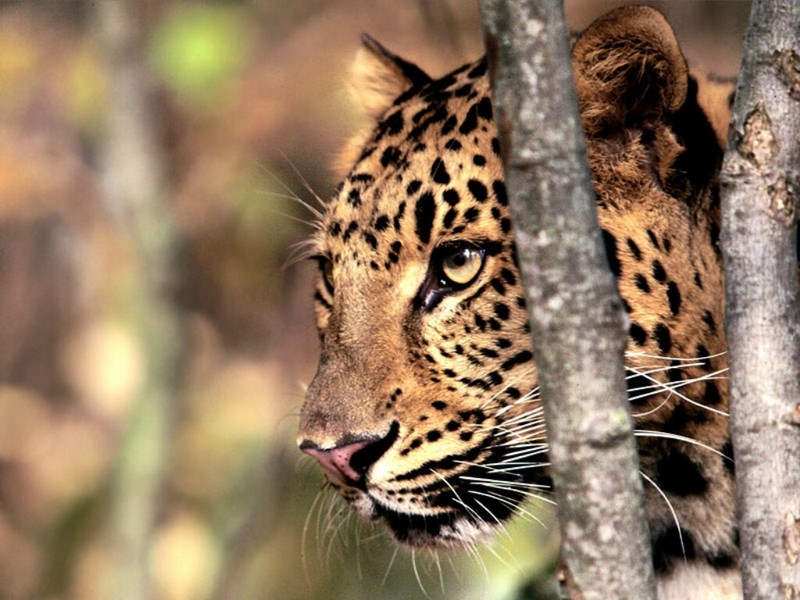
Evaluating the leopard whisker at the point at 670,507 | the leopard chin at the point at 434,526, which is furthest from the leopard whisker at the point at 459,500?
the leopard whisker at the point at 670,507

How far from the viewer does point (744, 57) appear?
237 cm

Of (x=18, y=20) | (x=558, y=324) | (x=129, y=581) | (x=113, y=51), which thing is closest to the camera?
(x=558, y=324)

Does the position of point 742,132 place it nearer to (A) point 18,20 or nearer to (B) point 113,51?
(B) point 113,51

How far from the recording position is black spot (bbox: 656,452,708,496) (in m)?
3.07

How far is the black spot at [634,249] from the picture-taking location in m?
3.00

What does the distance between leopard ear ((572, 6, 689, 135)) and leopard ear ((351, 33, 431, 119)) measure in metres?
0.93

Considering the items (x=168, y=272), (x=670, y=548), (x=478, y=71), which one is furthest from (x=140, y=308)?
(x=670, y=548)

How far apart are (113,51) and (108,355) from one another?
1713 mm

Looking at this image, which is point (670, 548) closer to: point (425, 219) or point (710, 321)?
point (710, 321)

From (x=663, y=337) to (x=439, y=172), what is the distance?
0.64 meters

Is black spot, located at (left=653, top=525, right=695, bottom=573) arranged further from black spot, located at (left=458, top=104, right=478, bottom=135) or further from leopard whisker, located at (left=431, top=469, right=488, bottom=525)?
black spot, located at (left=458, top=104, right=478, bottom=135)

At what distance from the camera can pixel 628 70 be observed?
298 cm

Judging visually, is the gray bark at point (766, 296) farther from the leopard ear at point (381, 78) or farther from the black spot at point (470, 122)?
the leopard ear at point (381, 78)

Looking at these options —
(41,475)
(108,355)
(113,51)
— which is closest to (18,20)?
(113,51)
